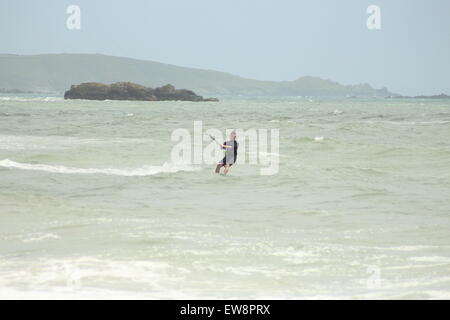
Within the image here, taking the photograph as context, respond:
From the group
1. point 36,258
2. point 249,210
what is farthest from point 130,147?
point 36,258

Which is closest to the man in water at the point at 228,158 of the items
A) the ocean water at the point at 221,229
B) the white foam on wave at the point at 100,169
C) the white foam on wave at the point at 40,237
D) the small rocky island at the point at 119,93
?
the ocean water at the point at 221,229

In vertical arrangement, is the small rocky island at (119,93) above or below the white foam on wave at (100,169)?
above

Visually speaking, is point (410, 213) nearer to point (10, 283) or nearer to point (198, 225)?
point (198, 225)

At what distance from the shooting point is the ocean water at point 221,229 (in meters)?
6.71

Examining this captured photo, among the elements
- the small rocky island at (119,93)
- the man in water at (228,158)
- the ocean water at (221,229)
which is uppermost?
the small rocky island at (119,93)

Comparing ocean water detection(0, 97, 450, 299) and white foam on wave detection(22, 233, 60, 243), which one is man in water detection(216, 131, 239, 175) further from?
white foam on wave detection(22, 233, 60, 243)

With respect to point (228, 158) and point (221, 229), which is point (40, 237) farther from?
Result: point (228, 158)

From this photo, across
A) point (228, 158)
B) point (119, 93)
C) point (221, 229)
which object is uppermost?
point (119, 93)

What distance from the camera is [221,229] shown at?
9.73 meters

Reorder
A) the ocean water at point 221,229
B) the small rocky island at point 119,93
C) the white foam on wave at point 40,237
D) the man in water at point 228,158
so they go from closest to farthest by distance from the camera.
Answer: the ocean water at point 221,229 < the white foam on wave at point 40,237 < the man in water at point 228,158 < the small rocky island at point 119,93

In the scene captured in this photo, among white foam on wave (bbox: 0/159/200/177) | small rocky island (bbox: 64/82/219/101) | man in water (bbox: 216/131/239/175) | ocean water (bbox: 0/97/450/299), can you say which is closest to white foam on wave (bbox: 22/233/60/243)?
ocean water (bbox: 0/97/450/299)

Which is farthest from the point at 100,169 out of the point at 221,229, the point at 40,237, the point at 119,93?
the point at 119,93

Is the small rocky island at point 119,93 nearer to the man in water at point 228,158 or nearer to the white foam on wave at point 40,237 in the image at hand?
the man in water at point 228,158
